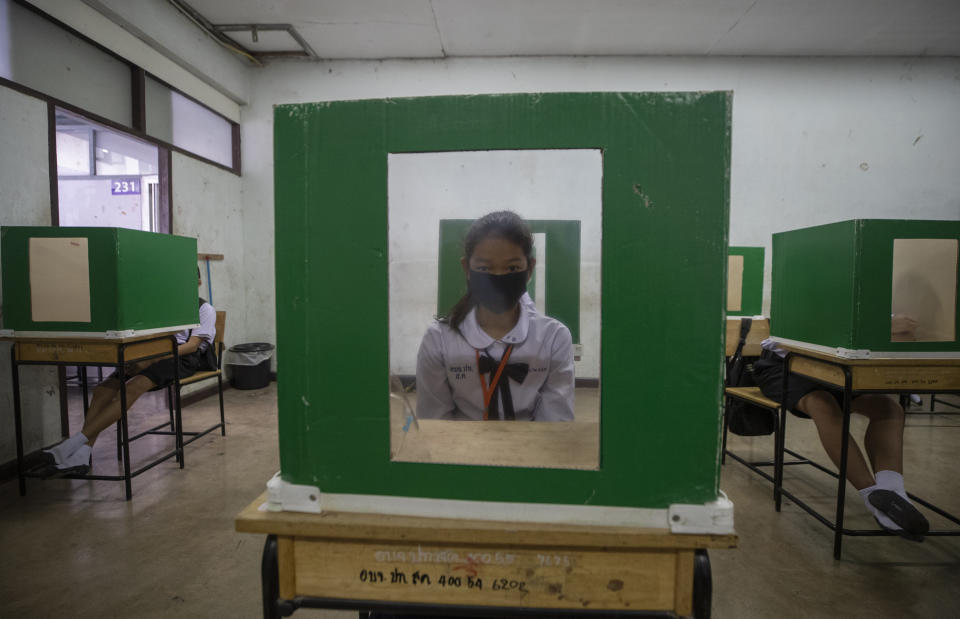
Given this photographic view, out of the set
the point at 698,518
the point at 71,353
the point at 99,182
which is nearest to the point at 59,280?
the point at 71,353

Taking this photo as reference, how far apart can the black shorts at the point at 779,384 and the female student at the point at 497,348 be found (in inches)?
47.4

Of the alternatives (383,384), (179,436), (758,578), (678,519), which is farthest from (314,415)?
(179,436)

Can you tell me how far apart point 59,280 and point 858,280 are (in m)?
3.26

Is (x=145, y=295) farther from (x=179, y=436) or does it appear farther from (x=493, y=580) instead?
(x=493, y=580)

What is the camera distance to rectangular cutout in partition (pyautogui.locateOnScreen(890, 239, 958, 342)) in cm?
156

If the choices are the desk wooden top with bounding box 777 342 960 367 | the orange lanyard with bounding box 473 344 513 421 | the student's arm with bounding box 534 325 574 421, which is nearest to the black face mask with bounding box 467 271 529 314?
the orange lanyard with bounding box 473 344 513 421

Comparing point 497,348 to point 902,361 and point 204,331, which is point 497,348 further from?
point 204,331

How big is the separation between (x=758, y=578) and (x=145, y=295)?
9.49ft

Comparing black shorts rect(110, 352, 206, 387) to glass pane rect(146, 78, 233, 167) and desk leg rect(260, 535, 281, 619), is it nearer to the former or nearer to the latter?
glass pane rect(146, 78, 233, 167)

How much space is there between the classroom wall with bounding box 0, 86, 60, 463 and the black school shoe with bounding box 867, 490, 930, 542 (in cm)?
403

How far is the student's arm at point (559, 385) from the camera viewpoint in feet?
4.72

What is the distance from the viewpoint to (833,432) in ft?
6.20

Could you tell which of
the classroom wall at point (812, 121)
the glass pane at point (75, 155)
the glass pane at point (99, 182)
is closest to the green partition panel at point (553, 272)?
the classroom wall at point (812, 121)

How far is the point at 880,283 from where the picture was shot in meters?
1.54
